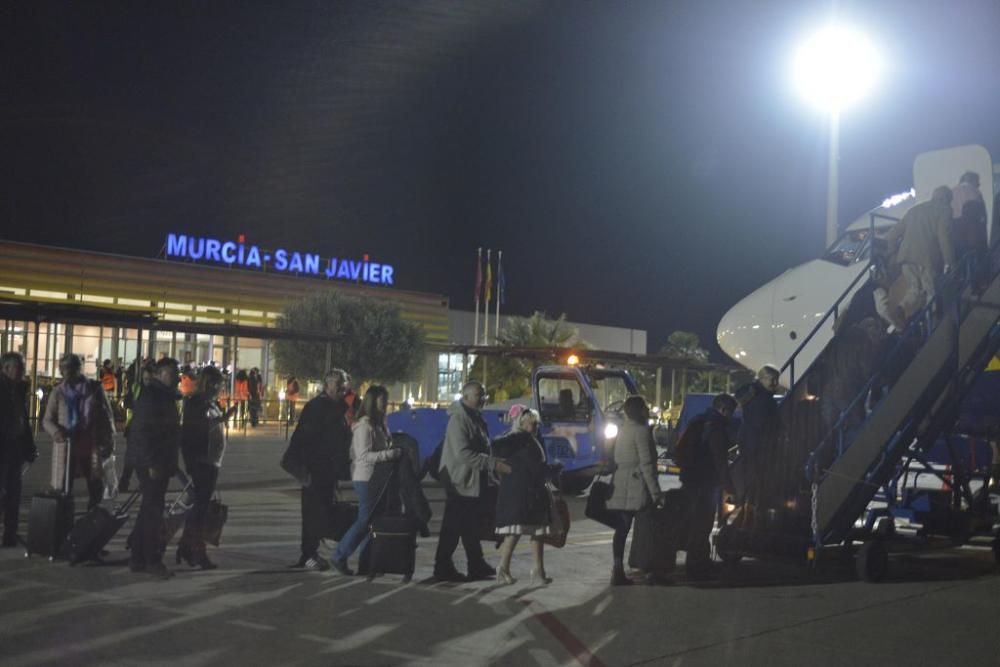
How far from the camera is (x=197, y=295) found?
43.1m

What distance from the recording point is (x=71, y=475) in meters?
10.1

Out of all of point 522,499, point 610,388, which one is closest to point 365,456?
point 522,499

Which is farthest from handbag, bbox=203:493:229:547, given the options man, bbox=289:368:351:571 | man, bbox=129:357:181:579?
man, bbox=289:368:351:571

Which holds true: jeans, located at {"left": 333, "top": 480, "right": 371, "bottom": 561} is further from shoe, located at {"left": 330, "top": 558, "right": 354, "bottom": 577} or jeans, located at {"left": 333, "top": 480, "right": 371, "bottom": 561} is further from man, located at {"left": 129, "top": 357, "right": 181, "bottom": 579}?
man, located at {"left": 129, "top": 357, "right": 181, "bottom": 579}

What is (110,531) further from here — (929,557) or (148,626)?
(929,557)

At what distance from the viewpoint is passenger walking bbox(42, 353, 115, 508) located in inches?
394

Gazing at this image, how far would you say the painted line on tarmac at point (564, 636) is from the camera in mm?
6641

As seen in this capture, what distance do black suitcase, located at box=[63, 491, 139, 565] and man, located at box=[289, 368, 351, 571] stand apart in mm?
1398

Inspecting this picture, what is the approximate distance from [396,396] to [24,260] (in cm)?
1751

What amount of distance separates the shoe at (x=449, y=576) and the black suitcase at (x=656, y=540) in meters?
1.44

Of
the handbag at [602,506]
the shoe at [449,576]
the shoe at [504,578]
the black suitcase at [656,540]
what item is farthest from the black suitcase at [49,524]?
the black suitcase at [656,540]

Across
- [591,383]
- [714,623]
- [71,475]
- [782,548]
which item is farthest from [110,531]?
[591,383]

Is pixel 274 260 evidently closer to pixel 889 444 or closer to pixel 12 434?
pixel 12 434

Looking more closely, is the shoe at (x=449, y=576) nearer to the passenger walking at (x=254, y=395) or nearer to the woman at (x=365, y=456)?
the woman at (x=365, y=456)
